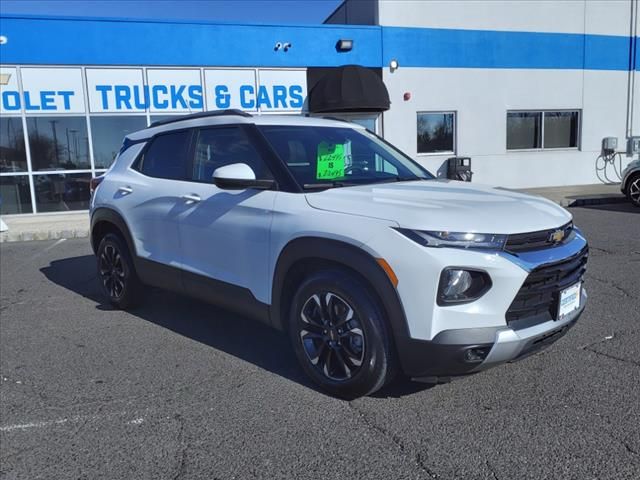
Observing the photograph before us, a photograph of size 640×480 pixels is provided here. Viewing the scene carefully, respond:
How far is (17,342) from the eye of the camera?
4.73 m

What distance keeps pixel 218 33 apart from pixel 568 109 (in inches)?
426

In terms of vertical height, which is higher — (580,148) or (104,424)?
(580,148)

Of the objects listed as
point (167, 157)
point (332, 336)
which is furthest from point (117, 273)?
point (332, 336)

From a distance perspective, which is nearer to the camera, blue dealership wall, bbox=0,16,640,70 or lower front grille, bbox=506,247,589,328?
lower front grille, bbox=506,247,589,328

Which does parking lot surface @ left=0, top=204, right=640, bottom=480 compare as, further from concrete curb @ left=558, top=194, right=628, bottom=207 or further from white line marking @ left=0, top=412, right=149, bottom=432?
concrete curb @ left=558, top=194, right=628, bottom=207

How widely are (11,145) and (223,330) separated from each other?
1097 cm

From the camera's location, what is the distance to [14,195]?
44.1ft

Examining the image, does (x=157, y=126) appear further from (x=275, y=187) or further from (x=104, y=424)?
(x=104, y=424)

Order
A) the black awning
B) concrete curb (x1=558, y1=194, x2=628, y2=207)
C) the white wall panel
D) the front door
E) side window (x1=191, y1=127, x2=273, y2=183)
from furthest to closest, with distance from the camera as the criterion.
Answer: the white wall panel < the black awning < concrete curb (x1=558, y1=194, x2=628, y2=207) < the front door < side window (x1=191, y1=127, x2=273, y2=183)

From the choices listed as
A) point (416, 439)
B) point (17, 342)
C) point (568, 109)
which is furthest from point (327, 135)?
point (568, 109)

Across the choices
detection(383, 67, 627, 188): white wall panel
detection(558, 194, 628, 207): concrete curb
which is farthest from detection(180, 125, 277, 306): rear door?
detection(383, 67, 627, 188): white wall panel

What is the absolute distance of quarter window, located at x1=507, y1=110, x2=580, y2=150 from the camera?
16781 millimetres

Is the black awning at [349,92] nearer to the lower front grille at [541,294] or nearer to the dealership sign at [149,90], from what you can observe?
the dealership sign at [149,90]

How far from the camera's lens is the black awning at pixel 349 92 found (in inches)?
546
